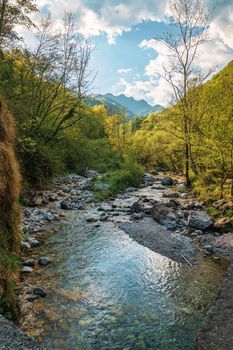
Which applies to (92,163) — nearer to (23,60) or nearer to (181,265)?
(23,60)

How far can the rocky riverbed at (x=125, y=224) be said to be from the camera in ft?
26.9

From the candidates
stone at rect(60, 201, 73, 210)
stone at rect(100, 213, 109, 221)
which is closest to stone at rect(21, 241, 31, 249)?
stone at rect(100, 213, 109, 221)

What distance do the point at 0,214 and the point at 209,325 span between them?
17.3 ft

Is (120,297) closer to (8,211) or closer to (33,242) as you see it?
(8,211)

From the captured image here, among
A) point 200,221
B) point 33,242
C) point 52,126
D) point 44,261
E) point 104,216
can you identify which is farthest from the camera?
point 52,126

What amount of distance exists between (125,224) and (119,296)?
601cm

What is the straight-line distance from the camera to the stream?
549cm

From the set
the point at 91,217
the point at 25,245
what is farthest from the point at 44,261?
the point at 91,217

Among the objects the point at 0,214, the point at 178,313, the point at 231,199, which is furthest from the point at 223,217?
the point at 0,214

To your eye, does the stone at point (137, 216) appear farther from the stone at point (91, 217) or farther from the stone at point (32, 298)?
the stone at point (32, 298)

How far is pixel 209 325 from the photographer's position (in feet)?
17.4

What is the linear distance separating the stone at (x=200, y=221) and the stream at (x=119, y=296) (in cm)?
262

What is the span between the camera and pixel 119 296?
7016 millimetres

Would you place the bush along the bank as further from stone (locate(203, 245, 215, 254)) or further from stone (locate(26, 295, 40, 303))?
stone (locate(26, 295, 40, 303))
